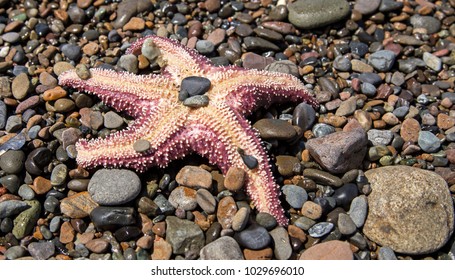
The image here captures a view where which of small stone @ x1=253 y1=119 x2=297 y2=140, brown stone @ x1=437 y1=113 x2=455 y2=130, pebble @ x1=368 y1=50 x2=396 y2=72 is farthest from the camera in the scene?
pebble @ x1=368 y1=50 x2=396 y2=72

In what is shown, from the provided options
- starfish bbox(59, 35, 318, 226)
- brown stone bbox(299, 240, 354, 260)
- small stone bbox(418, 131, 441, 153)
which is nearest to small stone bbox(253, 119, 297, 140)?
starfish bbox(59, 35, 318, 226)

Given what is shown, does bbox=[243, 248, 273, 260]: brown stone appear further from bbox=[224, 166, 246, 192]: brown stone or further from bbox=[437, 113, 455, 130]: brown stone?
bbox=[437, 113, 455, 130]: brown stone

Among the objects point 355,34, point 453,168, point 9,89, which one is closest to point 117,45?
point 9,89

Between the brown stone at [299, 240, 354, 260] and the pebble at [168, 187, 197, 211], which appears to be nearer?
the brown stone at [299, 240, 354, 260]

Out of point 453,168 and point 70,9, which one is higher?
point 70,9

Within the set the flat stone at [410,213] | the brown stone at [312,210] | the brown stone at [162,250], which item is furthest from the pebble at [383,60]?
the brown stone at [162,250]

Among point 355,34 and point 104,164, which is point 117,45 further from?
point 355,34

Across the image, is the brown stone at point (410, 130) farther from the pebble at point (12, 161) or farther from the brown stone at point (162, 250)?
the pebble at point (12, 161)
